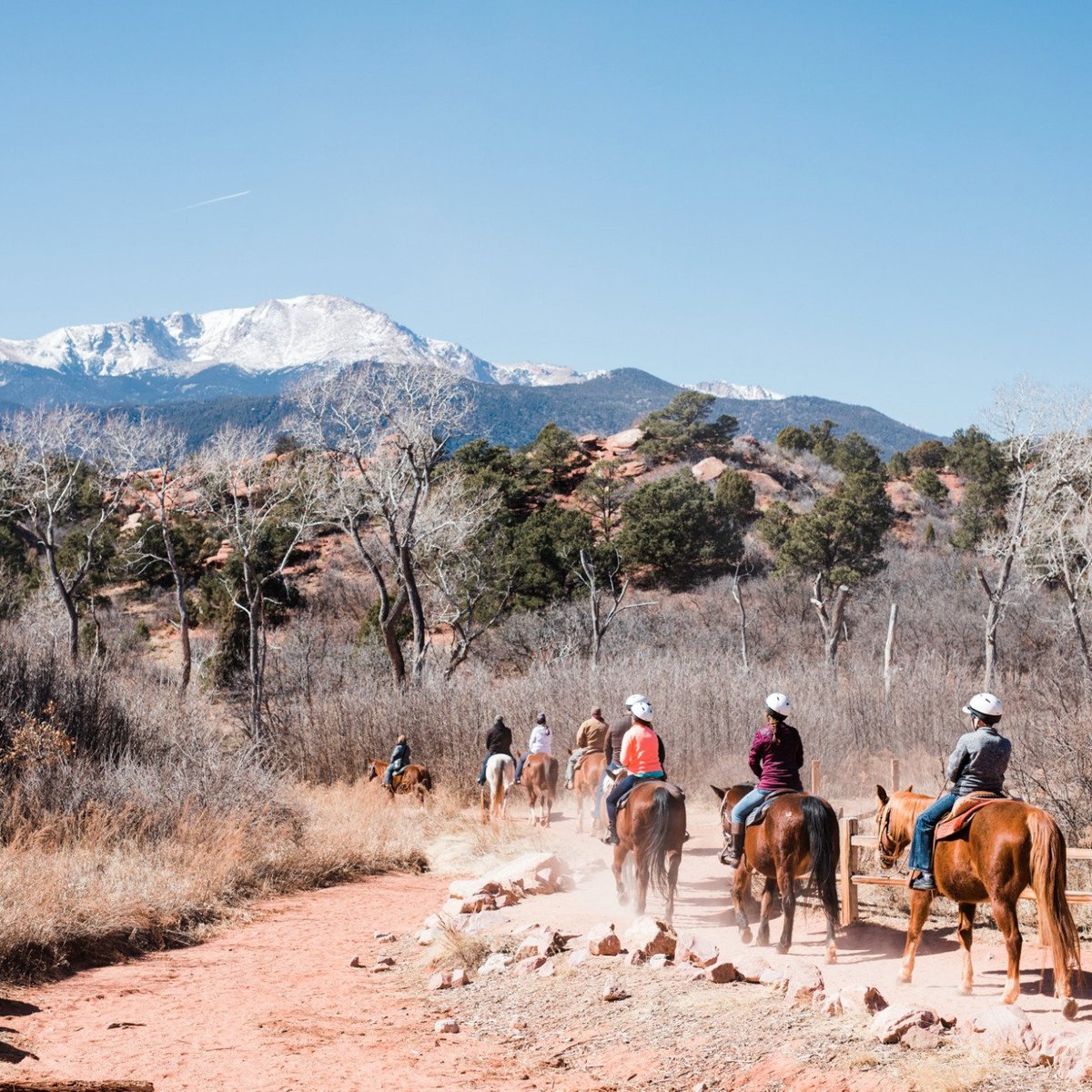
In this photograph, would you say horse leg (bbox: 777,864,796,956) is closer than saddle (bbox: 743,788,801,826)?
Yes

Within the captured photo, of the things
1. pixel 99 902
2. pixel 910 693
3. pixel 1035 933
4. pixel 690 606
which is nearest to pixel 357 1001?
pixel 99 902

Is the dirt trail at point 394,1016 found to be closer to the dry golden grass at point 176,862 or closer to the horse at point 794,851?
the horse at point 794,851

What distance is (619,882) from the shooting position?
11664 millimetres

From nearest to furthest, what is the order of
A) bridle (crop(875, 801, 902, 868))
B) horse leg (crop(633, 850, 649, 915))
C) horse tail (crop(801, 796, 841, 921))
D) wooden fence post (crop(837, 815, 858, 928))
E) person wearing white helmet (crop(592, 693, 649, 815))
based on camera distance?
horse tail (crop(801, 796, 841, 921)) < bridle (crop(875, 801, 902, 868)) < wooden fence post (crop(837, 815, 858, 928)) < horse leg (crop(633, 850, 649, 915)) < person wearing white helmet (crop(592, 693, 649, 815))

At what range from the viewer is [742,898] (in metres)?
10.1

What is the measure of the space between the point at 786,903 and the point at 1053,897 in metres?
2.67

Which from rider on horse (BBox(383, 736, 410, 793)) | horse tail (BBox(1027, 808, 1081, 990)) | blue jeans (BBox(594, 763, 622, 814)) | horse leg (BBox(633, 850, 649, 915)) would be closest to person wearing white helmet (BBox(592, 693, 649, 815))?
blue jeans (BBox(594, 763, 622, 814))

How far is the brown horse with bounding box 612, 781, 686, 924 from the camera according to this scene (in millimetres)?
10625

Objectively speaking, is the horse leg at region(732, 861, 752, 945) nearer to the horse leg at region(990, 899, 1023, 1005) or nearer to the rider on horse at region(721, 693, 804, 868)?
the rider on horse at region(721, 693, 804, 868)

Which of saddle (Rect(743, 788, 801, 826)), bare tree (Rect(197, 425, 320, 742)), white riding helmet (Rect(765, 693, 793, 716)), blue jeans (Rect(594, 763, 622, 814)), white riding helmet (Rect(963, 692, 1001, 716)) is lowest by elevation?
blue jeans (Rect(594, 763, 622, 814))

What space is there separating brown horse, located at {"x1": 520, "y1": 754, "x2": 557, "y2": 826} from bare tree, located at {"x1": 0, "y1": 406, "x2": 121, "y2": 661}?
12.4 metres

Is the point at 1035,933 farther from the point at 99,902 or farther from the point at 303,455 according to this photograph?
the point at 303,455

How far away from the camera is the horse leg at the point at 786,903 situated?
9.32m

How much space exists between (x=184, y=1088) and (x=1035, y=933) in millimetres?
7056
